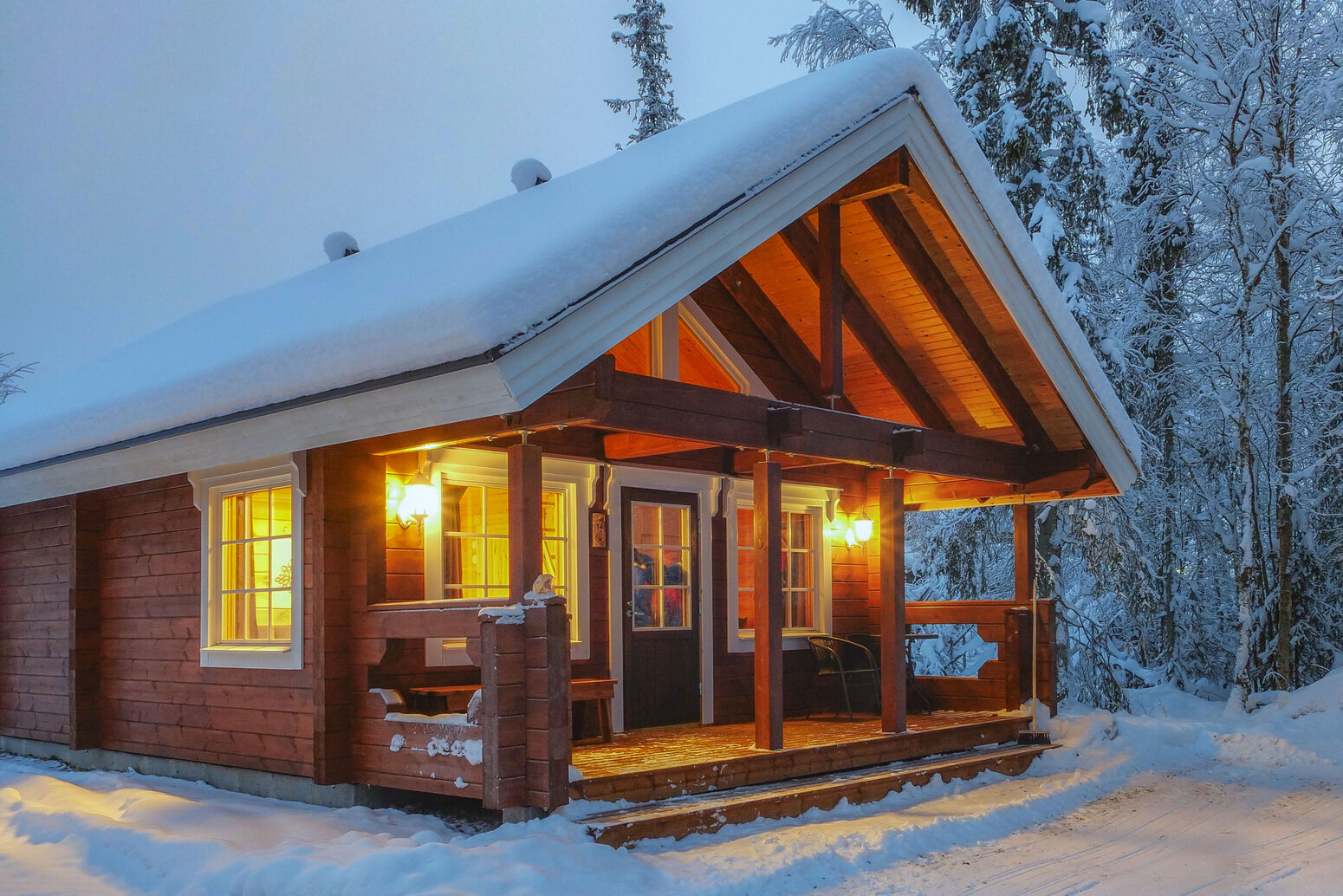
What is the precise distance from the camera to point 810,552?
1107 cm

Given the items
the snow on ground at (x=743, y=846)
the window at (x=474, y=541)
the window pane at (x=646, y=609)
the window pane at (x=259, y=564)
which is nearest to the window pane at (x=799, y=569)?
the window pane at (x=646, y=609)

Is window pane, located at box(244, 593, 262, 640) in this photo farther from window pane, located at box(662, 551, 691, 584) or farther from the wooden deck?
window pane, located at box(662, 551, 691, 584)

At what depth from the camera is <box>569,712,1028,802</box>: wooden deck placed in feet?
22.5

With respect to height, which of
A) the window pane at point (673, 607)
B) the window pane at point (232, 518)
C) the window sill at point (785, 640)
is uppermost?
the window pane at point (232, 518)

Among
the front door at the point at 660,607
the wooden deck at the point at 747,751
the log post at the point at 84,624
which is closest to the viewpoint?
the wooden deck at the point at 747,751

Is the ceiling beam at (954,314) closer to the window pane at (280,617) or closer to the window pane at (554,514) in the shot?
the window pane at (554,514)

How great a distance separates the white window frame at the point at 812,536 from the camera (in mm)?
10172

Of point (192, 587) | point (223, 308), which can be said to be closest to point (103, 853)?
point (192, 587)

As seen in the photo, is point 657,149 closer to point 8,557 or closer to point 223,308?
point 223,308

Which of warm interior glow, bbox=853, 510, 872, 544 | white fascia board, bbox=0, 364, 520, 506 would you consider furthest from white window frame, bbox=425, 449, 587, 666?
warm interior glow, bbox=853, 510, 872, 544

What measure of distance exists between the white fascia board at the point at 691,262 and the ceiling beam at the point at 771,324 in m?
2.03

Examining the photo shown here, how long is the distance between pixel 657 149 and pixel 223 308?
5025 mm

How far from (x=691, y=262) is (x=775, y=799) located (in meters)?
3.06

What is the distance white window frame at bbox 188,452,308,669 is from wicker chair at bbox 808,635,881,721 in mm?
4133
